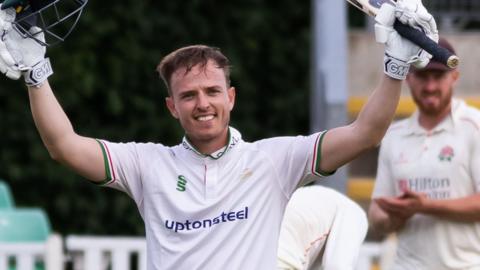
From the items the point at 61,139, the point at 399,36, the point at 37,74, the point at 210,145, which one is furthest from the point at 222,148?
the point at 399,36

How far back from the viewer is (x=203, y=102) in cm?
516

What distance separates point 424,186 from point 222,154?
79.5 inches

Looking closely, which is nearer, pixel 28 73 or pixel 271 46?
pixel 28 73

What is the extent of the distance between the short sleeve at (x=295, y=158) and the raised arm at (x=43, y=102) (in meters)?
0.62

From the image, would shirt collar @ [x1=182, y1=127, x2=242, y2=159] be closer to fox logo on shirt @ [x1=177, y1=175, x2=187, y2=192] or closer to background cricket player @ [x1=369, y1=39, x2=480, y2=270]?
fox logo on shirt @ [x1=177, y1=175, x2=187, y2=192]

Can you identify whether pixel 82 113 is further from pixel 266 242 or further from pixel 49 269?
pixel 266 242

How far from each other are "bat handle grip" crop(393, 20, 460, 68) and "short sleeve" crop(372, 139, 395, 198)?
7.99ft

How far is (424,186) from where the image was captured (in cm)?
706

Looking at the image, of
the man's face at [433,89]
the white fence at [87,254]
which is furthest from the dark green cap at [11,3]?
the white fence at [87,254]

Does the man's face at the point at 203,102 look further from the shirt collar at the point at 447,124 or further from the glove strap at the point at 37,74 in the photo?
the shirt collar at the point at 447,124

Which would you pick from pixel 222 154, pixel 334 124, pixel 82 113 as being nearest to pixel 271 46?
pixel 82 113

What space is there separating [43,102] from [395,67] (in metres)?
1.21

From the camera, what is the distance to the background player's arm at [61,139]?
5.10 m

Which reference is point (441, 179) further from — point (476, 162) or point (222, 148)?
point (222, 148)
